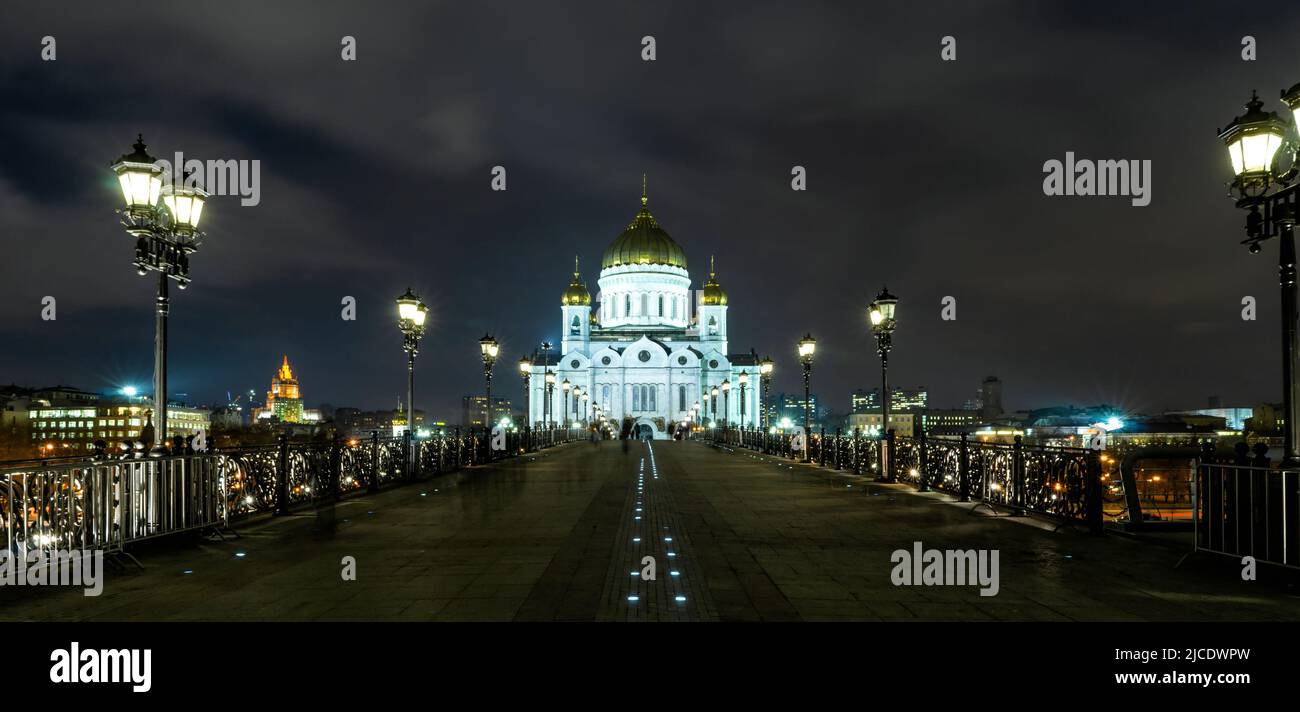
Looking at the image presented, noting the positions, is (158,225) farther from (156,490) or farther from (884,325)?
(884,325)

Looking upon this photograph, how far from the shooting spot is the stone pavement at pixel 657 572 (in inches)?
275

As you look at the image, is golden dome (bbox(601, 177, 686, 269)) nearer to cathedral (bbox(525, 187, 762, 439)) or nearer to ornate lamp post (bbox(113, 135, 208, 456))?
cathedral (bbox(525, 187, 762, 439))

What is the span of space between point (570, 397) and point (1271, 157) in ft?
323

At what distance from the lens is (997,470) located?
47.4ft

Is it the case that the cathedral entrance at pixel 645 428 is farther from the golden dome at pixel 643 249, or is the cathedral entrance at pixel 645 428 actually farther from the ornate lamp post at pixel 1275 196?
the ornate lamp post at pixel 1275 196

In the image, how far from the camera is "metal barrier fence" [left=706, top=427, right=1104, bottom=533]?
465 inches

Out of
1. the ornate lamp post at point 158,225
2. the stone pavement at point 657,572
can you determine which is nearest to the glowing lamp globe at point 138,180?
the ornate lamp post at point 158,225

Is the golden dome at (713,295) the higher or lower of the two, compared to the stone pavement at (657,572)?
higher

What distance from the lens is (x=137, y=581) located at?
27.5ft

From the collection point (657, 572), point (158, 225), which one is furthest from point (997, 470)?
point (158, 225)

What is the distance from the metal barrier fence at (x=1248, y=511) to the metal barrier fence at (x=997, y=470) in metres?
2.35

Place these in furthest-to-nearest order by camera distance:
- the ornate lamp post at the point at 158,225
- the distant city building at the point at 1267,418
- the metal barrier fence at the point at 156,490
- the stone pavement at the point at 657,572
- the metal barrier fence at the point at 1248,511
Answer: the distant city building at the point at 1267,418, the ornate lamp post at the point at 158,225, the metal barrier fence at the point at 156,490, the metal barrier fence at the point at 1248,511, the stone pavement at the point at 657,572
